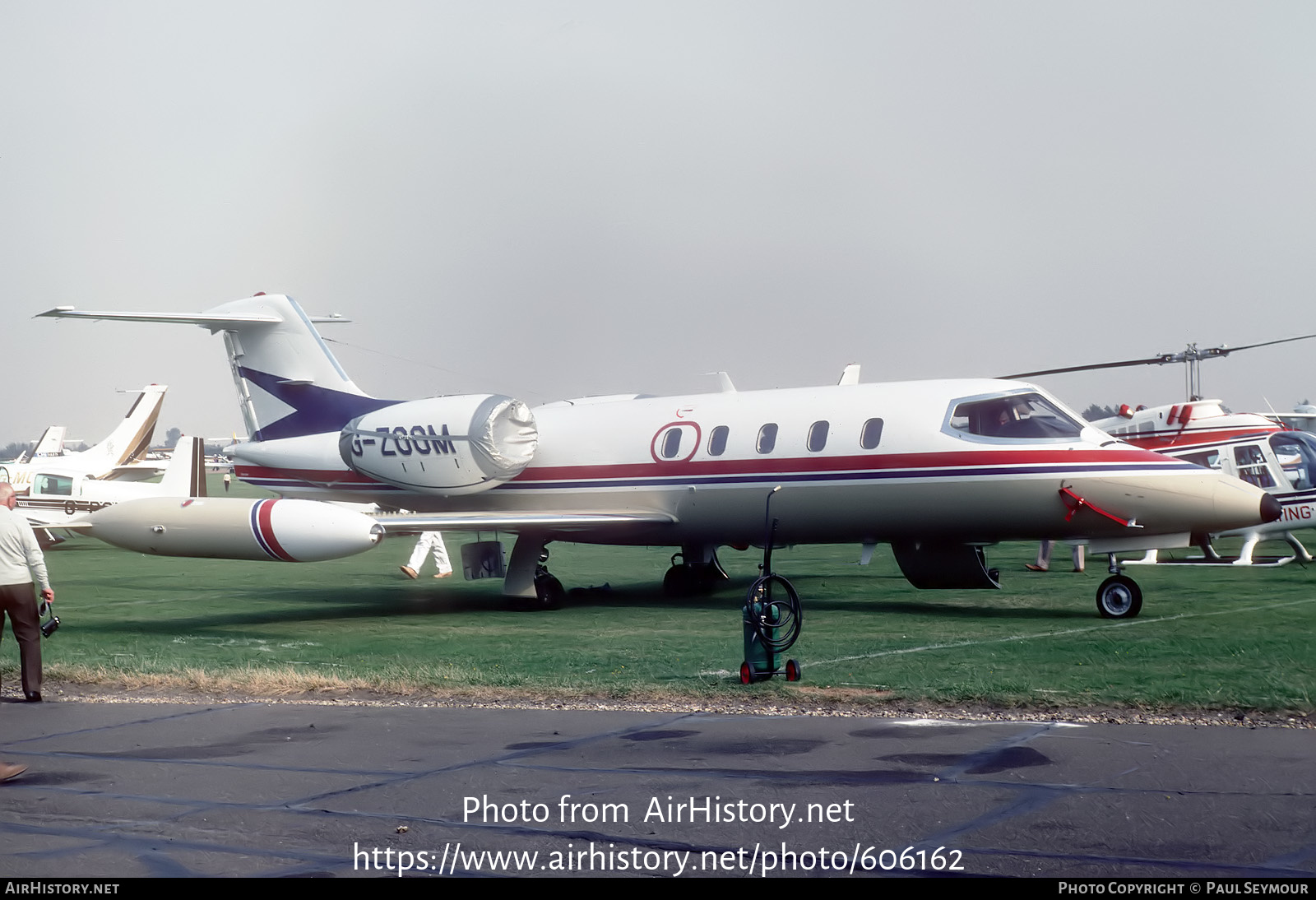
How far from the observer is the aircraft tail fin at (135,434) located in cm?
3978

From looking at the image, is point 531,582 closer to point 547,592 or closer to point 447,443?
point 547,592

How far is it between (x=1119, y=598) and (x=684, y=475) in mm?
6228

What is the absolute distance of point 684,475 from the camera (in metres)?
18.4

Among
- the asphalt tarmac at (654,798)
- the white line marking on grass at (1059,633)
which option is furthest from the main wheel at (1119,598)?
the asphalt tarmac at (654,798)

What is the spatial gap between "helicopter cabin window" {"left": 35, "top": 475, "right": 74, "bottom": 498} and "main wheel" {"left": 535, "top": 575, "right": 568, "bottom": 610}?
19.8 meters

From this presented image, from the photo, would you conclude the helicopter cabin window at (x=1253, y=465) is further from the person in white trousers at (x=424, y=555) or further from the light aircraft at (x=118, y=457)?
the light aircraft at (x=118, y=457)

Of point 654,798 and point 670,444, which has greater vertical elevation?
point 670,444

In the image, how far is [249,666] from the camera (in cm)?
1168

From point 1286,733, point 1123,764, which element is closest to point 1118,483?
point 1286,733

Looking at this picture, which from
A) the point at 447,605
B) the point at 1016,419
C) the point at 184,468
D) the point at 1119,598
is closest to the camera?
the point at 1119,598

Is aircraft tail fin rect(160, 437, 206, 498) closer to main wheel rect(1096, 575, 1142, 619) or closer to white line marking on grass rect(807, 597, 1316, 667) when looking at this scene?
main wheel rect(1096, 575, 1142, 619)

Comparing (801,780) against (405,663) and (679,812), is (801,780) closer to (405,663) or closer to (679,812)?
(679,812)

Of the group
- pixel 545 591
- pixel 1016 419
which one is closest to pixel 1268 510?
pixel 1016 419

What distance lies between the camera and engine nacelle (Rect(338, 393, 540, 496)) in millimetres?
19000
